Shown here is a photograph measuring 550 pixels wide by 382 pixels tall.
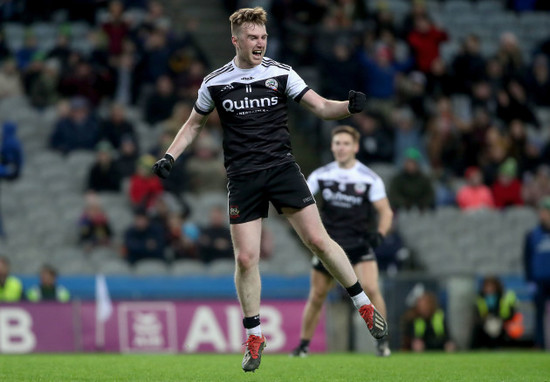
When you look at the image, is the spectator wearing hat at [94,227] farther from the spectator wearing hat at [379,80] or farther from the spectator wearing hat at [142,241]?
the spectator wearing hat at [379,80]

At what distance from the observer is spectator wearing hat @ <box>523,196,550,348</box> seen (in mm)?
15250

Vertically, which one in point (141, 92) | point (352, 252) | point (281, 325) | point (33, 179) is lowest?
point (281, 325)

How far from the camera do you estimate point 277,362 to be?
10.2m

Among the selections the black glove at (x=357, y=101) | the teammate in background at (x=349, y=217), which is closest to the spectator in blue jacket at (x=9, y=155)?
the teammate in background at (x=349, y=217)

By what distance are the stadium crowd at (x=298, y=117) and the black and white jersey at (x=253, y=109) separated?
843 cm

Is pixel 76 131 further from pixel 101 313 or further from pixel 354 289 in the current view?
pixel 354 289

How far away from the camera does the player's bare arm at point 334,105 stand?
7.83 meters

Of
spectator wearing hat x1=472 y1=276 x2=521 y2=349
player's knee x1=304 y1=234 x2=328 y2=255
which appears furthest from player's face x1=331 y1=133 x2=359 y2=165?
spectator wearing hat x1=472 y1=276 x2=521 y2=349

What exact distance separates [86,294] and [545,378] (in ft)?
29.0

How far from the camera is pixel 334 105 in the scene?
8133 millimetres

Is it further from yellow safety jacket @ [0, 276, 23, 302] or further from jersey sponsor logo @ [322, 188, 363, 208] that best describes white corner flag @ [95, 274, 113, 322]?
jersey sponsor logo @ [322, 188, 363, 208]

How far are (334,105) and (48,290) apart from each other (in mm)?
8117

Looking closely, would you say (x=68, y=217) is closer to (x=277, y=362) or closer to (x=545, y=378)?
(x=277, y=362)

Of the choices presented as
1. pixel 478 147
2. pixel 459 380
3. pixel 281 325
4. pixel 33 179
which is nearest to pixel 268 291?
pixel 281 325
